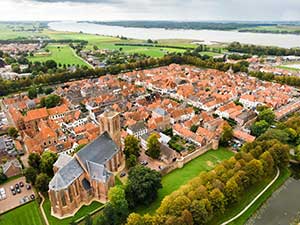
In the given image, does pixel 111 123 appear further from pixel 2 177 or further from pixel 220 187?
pixel 2 177

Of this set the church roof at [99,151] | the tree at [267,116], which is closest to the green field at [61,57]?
the tree at [267,116]

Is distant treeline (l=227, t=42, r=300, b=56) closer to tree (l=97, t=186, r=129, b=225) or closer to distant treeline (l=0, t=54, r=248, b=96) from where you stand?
distant treeline (l=0, t=54, r=248, b=96)

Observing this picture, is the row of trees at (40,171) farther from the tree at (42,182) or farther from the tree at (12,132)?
the tree at (12,132)

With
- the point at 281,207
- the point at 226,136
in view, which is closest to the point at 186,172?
the point at 226,136

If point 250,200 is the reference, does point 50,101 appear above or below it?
above

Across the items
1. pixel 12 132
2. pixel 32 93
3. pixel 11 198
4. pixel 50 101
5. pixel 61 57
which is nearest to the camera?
pixel 11 198

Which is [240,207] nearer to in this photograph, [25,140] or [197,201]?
[197,201]
